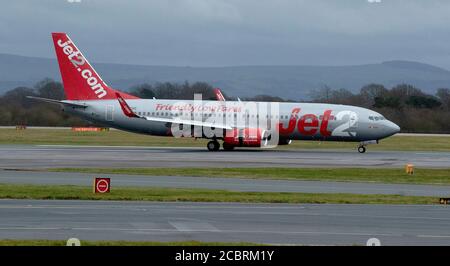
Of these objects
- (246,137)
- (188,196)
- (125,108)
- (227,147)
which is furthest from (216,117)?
(188,196)

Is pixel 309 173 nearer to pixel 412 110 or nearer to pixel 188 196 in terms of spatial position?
pixel 188 196

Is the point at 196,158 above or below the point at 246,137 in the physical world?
below

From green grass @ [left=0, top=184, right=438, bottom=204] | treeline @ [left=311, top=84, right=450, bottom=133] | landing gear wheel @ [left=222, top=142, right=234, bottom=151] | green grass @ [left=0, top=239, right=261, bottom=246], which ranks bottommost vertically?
green grass @ [left=0, top=239, right=261, bottom=246]

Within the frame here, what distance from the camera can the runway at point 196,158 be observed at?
4956cm

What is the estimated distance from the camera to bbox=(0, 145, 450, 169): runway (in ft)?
163

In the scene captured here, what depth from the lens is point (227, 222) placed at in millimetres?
24328

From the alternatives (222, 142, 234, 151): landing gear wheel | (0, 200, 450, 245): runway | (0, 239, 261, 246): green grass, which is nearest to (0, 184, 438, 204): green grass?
(0, 200, 450, 245): runway

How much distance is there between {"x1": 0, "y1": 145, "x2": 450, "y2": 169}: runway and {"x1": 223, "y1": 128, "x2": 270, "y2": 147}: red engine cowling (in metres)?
0.71

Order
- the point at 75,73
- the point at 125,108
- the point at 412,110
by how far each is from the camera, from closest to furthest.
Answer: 1. the point at 125,108
2. the point at 75,73
3. the point at 412,110

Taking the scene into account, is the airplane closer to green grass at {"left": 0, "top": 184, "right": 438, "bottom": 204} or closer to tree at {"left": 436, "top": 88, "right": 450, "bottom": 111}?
green grass at {"left": 0, "top": 184, "right": 438, "bottom": 204}

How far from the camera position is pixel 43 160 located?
167 feet

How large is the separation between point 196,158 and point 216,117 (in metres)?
11.5

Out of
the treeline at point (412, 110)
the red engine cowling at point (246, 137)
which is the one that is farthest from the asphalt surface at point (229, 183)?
the treeline at point (412, 110)

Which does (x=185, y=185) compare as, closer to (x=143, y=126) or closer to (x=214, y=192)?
(x=214, y=192)
